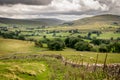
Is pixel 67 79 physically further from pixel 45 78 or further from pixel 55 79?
pixel 45 78

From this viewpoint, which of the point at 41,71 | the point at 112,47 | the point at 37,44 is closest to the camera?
the point at 41,71

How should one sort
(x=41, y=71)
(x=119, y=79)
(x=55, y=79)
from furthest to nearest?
(x=41, y=71) → (x=55, y=79) → (x=119, y=79)

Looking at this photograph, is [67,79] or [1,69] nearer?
[67,79]

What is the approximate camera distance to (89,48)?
141375 millimetres

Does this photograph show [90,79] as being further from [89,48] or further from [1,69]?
[89,48]

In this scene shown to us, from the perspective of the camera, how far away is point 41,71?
60.5m

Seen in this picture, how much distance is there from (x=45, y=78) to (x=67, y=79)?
666 centimetres

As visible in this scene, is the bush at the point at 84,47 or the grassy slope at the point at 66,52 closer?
the grassy slope at the point at 66,52

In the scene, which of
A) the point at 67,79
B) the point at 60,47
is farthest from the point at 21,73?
the point at 60,47

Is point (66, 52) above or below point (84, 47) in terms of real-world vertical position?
above

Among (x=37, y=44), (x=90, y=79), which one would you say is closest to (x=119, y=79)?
(x=90, y=79)

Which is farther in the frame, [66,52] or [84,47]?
[84,47]

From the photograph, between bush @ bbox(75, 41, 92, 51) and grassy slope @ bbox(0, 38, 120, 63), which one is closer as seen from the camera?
grassy slope @ bbox(0, 38, 120, 63)

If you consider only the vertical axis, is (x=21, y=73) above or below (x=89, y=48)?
above
